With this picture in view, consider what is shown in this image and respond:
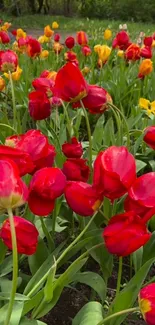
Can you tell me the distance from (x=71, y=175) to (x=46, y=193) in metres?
0.18

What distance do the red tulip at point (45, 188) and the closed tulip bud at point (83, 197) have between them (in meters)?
0.02

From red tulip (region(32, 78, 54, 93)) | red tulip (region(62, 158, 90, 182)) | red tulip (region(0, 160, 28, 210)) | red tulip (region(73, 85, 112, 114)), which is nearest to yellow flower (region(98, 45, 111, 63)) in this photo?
red tulip (region(32, 78, 54, 93))

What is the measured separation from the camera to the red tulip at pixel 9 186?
690 millimetres

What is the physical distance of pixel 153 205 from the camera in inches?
31.0

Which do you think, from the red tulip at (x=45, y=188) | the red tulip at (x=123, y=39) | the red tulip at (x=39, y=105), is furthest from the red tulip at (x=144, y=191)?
the red tulip at (x=123, y=39)

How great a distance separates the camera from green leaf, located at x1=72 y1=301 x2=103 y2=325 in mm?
923

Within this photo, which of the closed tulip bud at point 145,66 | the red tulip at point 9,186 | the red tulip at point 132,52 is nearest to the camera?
the red tulip at point 9,186

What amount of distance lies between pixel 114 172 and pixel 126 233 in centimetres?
9

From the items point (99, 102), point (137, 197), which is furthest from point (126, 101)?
point (137, 197)

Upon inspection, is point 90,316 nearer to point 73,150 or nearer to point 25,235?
point 25,235

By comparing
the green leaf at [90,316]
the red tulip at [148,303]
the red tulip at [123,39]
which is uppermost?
the red tulip at [148,303]

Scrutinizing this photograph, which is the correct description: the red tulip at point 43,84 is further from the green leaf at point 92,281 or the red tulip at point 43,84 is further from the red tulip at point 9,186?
the red tulip at point 9,186

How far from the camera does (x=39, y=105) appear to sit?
136 cm

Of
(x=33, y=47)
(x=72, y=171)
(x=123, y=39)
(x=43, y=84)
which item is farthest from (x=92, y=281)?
(x=123, y=39)
